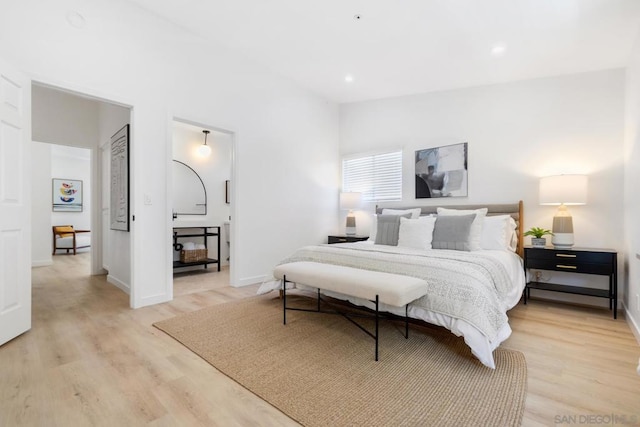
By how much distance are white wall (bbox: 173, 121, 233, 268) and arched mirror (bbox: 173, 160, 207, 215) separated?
58 mm

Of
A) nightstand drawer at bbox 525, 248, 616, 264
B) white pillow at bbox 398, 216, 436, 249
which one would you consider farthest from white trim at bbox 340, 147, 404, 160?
nightstand drawer at bbox 525, 248, 616, 264

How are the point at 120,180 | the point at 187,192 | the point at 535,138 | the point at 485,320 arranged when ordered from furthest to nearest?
the point at 187,192
the point at 120,180
the point at 535,138
the point at 485,320

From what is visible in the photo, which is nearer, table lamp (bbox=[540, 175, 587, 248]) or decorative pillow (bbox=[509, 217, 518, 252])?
table lamp (bbox=[540, 175, 587, 248])

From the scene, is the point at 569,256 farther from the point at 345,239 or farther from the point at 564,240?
the point at 345,239

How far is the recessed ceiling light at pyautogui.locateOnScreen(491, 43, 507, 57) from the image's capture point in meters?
3.15

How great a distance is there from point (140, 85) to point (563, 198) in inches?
179

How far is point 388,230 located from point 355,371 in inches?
82.6

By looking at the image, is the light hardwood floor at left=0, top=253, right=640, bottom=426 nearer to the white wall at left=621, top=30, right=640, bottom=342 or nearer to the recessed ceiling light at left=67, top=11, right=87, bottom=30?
the white wall at left=621, top=30, right=640, bottom=342

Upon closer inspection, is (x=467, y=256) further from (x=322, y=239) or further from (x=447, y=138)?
(x=322, y=239)

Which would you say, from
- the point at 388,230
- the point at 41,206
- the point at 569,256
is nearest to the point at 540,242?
the point at 569,256

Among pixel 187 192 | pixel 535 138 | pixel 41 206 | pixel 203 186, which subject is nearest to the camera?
pixel 535 138

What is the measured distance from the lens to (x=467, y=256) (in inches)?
107

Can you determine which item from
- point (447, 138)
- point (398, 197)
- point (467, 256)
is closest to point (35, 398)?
point (467, 256)

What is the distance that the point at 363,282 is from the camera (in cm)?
214
